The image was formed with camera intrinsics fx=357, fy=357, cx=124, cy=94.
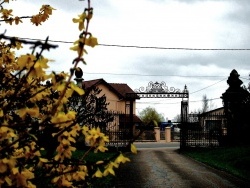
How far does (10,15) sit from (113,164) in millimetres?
3048

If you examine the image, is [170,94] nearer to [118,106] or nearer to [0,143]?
[0,143]

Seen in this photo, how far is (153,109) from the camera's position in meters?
80.6

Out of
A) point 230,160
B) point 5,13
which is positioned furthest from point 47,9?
point 230,160

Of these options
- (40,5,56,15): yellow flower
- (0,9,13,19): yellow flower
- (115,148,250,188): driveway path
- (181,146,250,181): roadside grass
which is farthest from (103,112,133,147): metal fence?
(40,5,56,15): yellow flower

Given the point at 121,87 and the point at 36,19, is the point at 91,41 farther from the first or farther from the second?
the point at 121,87

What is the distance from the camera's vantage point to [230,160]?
53.4 feet

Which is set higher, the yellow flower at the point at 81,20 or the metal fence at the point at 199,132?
the yellow flower at the point at 81,20

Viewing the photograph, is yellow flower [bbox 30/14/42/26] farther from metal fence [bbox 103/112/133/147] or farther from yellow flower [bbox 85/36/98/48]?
metal fence [bbox 103/112/133/147]

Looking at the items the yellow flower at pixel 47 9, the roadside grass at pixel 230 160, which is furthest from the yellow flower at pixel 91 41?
the roadside grass at pixel 230 160

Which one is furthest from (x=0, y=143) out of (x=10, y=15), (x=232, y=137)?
(x=232, y=137)

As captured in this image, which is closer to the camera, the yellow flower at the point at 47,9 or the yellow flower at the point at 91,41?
the yellow flower at the point at 91,41

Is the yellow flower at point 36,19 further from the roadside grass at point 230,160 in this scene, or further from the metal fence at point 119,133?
the metal fence at point 119,133

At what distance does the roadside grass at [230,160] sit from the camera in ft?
43.6

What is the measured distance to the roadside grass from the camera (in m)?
13.3
